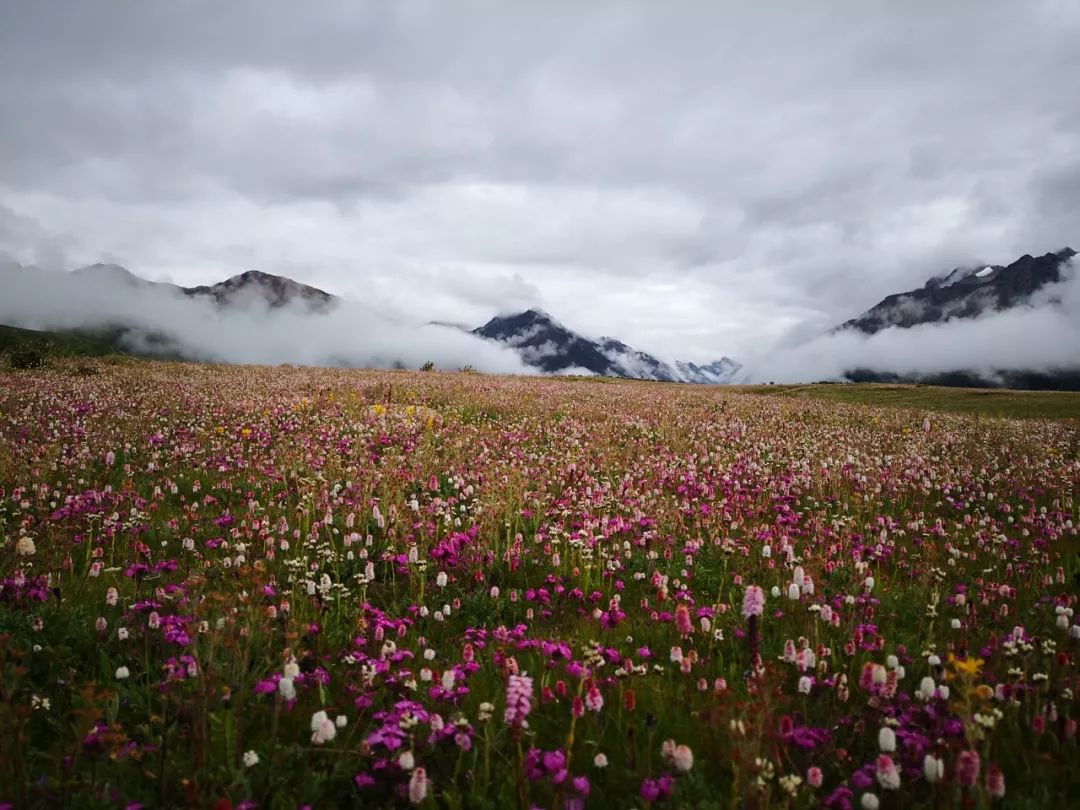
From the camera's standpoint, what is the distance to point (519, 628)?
170 inches

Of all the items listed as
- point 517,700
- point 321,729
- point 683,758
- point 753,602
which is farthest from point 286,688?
point 753,602

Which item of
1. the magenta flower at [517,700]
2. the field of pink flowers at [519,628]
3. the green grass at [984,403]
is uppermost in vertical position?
the green grass at [984,403]

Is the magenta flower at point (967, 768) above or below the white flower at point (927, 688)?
above

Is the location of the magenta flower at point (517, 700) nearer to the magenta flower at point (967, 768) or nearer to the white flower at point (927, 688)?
the magenta flower at point (967, 768)

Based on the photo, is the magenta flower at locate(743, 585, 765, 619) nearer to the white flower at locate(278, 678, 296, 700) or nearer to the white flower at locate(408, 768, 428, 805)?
the white flower at locate(408, 768, 428, 805)

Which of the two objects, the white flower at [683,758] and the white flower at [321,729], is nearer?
the white flower at [683,758]

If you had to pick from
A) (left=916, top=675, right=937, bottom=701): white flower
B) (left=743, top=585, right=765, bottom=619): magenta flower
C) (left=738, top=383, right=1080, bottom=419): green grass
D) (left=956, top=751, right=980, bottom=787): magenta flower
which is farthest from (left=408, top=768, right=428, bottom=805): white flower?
(left=738, top=383, right=1080, bottom=419): green grass

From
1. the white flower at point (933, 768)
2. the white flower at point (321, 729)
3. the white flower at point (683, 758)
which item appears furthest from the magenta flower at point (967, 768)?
→ the white flower at point (321, 729)

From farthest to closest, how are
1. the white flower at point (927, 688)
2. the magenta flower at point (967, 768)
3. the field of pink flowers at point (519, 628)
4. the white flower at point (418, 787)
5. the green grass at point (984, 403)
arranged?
1. the green grass at point (984, 403)
2. the white flower at point (927, 688)
3. the field of pink flowers at point (519, 628)
4. the white flower at point (418, 787)
5. the magenta flower at point (967, 768)

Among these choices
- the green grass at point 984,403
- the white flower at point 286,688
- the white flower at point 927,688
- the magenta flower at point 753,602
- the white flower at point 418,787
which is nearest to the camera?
the white flower at point 418,787

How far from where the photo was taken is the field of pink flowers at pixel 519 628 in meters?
2.87

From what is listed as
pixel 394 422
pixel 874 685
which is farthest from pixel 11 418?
pixel 874 685

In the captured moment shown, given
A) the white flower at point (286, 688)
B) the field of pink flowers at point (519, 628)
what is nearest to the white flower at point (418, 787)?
the field of pink flowers at point (519, 628)

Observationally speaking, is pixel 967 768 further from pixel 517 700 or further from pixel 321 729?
pixel 321 729
